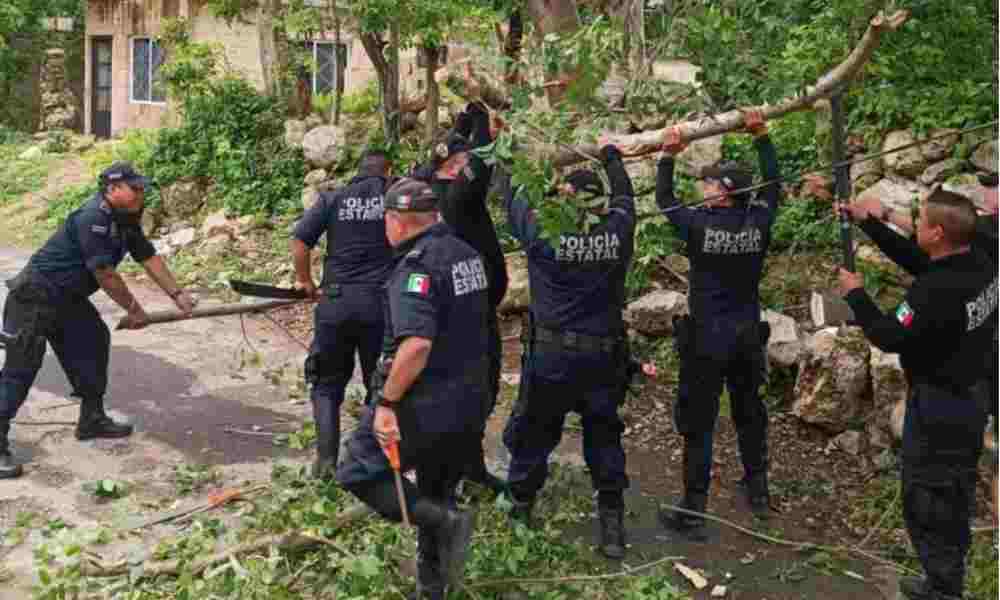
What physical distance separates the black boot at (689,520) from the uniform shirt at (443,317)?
1.75m

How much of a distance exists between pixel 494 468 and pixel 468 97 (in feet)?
8.05

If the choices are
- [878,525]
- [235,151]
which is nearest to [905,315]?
[878,525]

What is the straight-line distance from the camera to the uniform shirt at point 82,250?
6.86 m

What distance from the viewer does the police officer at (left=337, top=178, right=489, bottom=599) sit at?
4.74m

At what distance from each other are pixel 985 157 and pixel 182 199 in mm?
10779

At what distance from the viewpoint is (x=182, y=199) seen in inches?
604

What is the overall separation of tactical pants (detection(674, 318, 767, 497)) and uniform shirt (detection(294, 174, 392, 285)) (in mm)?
1896

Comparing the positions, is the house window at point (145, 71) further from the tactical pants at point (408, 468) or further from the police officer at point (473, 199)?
the tactical pants at point (408, 468)

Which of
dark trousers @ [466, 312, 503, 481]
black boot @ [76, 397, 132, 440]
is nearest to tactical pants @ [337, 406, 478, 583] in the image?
dark trousers @ [466, 312, 503, 481]

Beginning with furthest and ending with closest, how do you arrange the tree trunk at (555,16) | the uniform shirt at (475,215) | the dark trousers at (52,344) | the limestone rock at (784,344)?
the limestone rock at (784,344)
the tree trunk at (555,16)
the dark trousers at (52,344)
the uniform shirt at (475,215)

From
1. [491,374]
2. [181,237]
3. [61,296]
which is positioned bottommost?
[181,237]

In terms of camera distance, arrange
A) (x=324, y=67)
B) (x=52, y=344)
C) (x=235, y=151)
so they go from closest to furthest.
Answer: (x=52, y=344), (x=235, y=151), (x=324, y=67)

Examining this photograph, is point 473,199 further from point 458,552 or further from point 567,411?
point 458,552

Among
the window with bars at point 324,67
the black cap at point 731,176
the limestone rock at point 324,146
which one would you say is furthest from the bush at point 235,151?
the black cap at point 731,176
